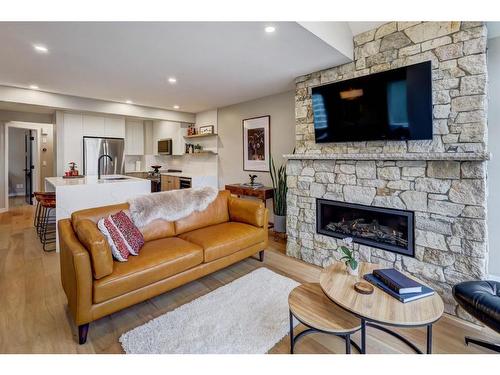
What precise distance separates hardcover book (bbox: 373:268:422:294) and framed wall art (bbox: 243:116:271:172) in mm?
3149

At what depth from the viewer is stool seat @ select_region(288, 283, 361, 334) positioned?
4.75 feet

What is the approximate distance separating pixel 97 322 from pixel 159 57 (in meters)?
2.75

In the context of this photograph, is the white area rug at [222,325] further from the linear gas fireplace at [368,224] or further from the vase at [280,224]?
the vase at [280,224]

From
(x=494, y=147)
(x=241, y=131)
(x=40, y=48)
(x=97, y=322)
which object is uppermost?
(x=40, y=48)

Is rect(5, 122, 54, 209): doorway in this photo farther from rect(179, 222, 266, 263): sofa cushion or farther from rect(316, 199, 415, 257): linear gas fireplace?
rect(316, 199, 415, 257): linear gas fireplace

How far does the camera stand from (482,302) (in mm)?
1548

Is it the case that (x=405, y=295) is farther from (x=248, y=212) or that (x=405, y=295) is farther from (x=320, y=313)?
(x=248, y=212)

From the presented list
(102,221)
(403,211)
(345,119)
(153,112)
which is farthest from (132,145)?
(403,211)

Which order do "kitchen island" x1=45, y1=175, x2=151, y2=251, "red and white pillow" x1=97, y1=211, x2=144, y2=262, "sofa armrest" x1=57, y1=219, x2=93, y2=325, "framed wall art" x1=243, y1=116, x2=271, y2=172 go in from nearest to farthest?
"sofa armrest" x1=57, y1=219, x2=93, y2=325
"red and white pillow" x1=97, y1=211, x2=144, y2=262
"kitchen island" x1=45, y1=175, x2=151, y2=251
"framed wall art" x1=243, y1=116, x2=271, y2=172

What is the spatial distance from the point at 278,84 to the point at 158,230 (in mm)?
2808

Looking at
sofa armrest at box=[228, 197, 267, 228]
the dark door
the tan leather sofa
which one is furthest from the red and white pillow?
the dark door

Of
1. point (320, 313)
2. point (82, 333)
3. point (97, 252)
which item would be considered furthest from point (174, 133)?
point (320, 313)

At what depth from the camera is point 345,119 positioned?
290 centimetres

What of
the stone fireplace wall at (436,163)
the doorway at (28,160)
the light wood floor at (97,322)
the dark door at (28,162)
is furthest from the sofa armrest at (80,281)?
the dark door at (28,162)
